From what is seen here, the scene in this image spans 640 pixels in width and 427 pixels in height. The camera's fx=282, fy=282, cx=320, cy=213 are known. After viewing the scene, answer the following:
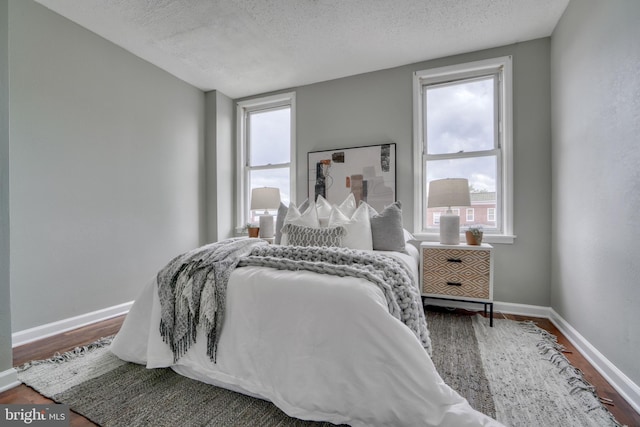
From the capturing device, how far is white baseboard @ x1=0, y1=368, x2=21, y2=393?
5.11 feet

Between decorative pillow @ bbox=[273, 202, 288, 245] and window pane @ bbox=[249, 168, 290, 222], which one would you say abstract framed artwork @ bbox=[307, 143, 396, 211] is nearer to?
window pane @ bbox=[249, 168, 290, 222]

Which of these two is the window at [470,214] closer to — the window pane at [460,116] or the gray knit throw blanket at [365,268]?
the window pane at [460,116]

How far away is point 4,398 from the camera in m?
1.50

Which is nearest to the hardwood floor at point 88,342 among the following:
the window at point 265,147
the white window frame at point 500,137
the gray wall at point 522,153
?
the gray wall at point 522,153

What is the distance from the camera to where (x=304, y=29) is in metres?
2.58

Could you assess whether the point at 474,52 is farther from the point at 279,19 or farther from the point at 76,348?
the point at 76,348

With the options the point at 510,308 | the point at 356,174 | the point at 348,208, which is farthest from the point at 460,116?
the point at 510,308

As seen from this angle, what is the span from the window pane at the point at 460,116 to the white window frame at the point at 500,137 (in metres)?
0.08

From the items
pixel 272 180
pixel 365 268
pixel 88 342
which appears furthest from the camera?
pixel 272 180

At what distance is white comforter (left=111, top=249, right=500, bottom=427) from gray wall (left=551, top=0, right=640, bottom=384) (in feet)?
3.87

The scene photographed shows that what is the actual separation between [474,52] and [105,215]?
13.3 feet

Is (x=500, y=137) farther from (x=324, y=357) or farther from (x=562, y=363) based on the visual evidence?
(x=324, y=357)

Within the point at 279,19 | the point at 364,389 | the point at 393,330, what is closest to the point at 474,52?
the point at 279,19

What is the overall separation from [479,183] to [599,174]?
3.85 feet
